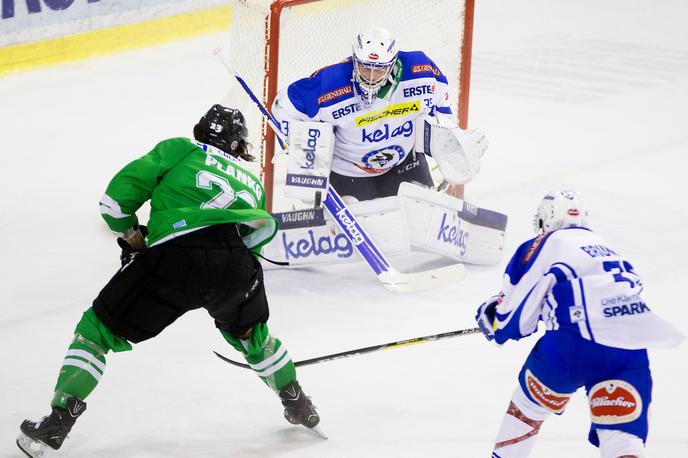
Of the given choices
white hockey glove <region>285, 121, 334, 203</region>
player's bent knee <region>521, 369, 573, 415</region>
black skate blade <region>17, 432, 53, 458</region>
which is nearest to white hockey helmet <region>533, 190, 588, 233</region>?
player's bent knee <region>521, 369, 573, 415</region>

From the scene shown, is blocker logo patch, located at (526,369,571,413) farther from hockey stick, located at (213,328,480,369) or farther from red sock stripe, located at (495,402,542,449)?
hockey stick, located at (213,328,480,369)

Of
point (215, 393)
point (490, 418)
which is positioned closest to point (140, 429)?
point (215, 393)

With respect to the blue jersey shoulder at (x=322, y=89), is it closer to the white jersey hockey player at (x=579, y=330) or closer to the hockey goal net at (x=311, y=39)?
the hockey goal net at (x=311, y=39)

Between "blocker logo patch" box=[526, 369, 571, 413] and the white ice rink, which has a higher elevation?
"blocker logo patch" box=[526, 369, 571, 413]

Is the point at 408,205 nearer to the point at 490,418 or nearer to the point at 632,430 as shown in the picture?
the point at 490,418

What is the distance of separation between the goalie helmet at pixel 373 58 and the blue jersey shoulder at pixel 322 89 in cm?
7

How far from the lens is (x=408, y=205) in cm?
516

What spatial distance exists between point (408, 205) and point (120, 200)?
195cm

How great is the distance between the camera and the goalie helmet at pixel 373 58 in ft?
16.0

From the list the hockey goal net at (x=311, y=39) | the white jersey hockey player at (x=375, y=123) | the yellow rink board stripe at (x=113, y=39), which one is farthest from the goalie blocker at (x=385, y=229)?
the yellow rink board stripe at (x=113, y=39)

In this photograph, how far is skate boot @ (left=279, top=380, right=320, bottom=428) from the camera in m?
3.69

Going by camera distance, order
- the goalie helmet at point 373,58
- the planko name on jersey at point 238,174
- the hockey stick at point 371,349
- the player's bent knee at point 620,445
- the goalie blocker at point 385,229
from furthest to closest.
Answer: the goalie blocker at point 385,229, the goalie helmet at point 373,58, the hockey stick at point 371,349, the planko name on jersey at point 238,174, the player's bent knee at point 620,445

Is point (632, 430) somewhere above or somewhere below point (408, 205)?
above

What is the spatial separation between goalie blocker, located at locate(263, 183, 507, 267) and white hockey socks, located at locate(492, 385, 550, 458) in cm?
201
